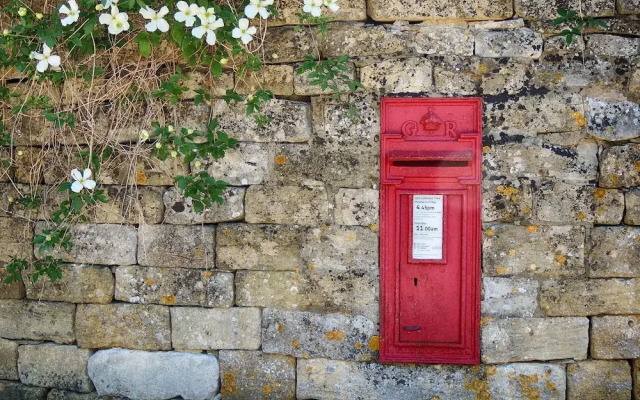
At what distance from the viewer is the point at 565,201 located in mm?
3676

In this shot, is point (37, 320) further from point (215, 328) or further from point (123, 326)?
point (215, 328)

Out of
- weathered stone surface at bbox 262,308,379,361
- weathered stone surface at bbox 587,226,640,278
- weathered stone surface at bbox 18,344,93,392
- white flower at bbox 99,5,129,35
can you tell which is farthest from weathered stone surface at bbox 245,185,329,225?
weathered stone surface at bbox 587,226,640,278

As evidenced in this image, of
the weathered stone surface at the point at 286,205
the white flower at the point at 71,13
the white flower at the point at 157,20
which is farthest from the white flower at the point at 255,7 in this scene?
the weathered stone surface at the point at 286,205

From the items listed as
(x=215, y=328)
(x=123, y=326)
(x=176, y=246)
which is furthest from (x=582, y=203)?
(x=123, y=326)

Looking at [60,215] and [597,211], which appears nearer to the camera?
[597,211]

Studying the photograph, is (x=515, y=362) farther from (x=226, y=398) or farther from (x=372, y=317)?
(x=226, y=398)

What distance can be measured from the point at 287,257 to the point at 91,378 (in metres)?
1.42

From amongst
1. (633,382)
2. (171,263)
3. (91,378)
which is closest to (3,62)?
(171,263)

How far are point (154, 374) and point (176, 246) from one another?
775 millimetres

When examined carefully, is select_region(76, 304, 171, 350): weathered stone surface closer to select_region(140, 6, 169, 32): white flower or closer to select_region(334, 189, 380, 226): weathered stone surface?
select_region(334, 189, 380, 226): weathered stone surface

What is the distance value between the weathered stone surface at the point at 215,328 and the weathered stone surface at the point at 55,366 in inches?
24.2

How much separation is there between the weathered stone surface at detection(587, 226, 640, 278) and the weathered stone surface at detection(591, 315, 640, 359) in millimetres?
254

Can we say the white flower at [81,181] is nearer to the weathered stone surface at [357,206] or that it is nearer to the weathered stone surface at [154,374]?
the weathered stone surface at [154,374]

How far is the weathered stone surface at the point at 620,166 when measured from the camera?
3.65 m
